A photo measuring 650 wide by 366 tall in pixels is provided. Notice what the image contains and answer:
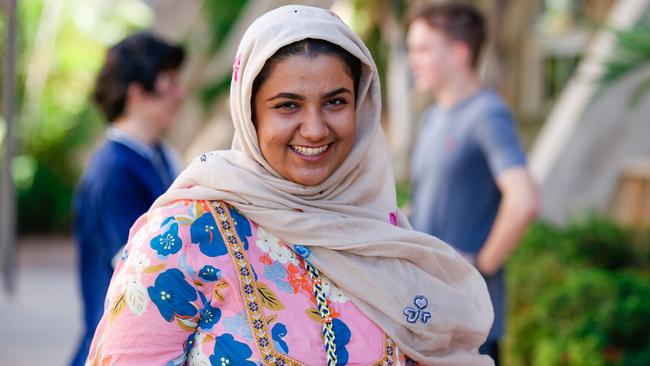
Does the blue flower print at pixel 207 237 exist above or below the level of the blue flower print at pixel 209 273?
above

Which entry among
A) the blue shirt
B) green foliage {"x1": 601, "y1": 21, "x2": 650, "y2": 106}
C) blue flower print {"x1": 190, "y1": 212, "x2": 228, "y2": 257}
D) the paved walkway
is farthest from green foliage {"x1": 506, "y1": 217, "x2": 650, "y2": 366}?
blue flower print {"x1": 190, "y1": 212, "x2": 228, "y2": 257}

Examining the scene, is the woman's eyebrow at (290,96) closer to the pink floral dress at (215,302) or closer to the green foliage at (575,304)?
the pink floral dress at (215,302)

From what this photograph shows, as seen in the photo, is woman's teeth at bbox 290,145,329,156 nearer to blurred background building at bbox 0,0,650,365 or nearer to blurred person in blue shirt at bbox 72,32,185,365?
blurred person in blue shirt at bbox 72,32,185,365

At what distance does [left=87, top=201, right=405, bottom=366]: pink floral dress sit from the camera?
2268 mm

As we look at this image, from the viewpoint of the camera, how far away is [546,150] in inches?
336

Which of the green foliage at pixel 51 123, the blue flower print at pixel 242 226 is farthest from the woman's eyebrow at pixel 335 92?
the green foliage at pixel 51 123

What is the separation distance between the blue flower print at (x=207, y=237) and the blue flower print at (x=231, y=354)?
0.64ft

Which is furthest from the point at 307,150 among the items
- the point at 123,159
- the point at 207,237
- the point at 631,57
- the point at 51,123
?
the point at 51,123

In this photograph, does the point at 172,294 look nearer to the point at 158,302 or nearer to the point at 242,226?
the point at 158,302

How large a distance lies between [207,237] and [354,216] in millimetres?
388

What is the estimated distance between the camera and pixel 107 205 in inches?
152

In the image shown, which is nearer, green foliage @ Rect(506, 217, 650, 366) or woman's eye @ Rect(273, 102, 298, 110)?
woman's eye @ Rect(273, 102, 298, 110)

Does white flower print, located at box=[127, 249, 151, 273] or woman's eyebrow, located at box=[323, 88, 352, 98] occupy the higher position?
woman's eyebrow, located at box=[323, 88, 352, 98]

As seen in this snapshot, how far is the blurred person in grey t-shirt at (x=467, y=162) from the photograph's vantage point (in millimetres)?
4273
